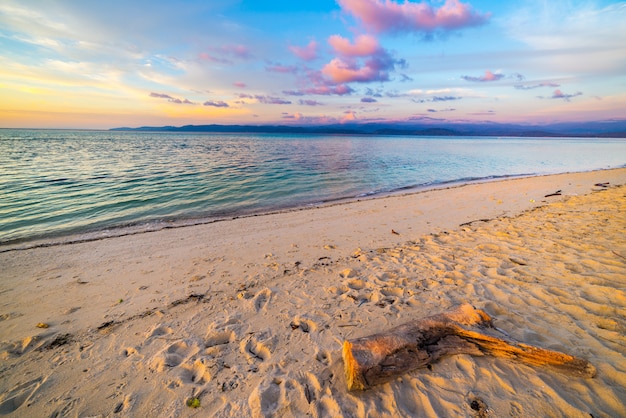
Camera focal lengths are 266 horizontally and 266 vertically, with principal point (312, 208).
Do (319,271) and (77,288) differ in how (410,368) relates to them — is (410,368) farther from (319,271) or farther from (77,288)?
(77,288)

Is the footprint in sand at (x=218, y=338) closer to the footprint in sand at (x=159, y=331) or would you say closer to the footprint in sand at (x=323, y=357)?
the footprint in sand at (x=159, y=331)

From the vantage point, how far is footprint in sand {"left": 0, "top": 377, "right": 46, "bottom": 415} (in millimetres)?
2781

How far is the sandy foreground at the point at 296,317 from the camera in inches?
108

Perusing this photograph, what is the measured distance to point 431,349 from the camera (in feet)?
10.5

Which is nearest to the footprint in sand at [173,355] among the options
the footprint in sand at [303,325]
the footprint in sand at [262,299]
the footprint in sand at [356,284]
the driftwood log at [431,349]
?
the footprint in sand at [262,299]

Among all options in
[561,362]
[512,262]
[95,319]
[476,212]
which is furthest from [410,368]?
[476,212]

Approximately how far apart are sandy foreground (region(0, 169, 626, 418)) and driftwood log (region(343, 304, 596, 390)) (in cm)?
11

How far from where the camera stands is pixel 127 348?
3611 mm

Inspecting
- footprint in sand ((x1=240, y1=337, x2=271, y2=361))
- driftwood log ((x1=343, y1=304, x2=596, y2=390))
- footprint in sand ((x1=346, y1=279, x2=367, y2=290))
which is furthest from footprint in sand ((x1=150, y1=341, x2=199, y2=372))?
footprint in sand ((x1=346, y1=279, x2=367, y2=290))

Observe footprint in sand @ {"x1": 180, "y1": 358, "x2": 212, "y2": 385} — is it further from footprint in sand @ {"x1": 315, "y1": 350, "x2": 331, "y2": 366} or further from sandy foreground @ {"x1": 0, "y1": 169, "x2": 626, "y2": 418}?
footprint in sand @ {"x1": 315, "y1": 350, "x2": 331, "y2": 366}

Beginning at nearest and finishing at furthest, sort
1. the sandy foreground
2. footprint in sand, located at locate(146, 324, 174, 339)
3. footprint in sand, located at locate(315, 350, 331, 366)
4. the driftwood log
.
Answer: the sandy foreground → the driftwood log → footprint in sand, located at locate(315, 350, 331, 366) → footprint in sand, located at locate(146, 324, 174, 339)

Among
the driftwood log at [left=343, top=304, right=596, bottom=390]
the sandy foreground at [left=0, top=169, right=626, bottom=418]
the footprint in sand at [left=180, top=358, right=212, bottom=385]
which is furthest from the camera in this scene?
the footprint in sand at [left=180, top=358, right=212, bottom=385]

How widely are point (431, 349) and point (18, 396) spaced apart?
466cm

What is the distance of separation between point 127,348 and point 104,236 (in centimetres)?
759
